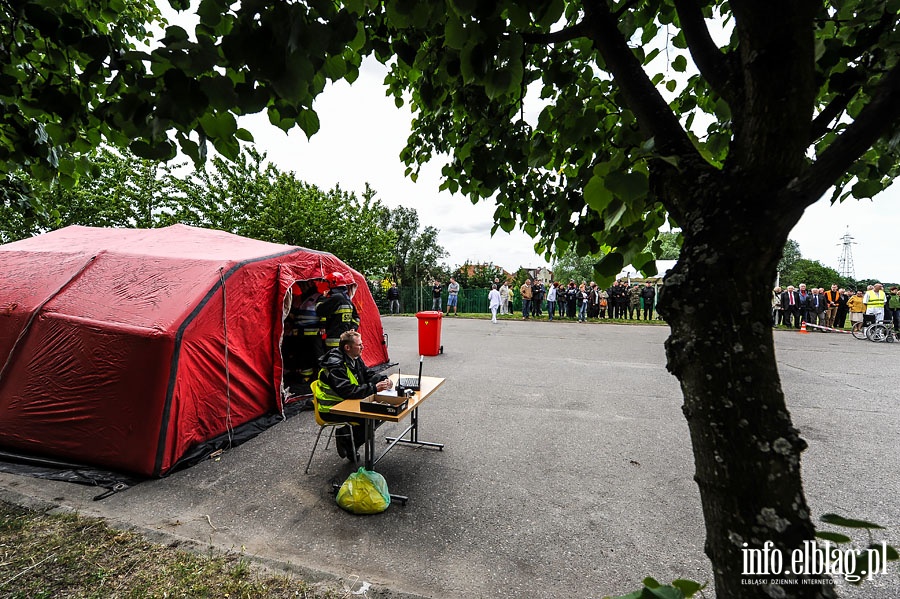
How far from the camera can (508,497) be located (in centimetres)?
383

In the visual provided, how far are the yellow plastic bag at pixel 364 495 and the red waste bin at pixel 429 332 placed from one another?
6.68 m

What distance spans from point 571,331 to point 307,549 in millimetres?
14904

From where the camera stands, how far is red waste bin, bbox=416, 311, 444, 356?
34.0ft

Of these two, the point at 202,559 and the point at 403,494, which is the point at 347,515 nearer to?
the point at 403,494

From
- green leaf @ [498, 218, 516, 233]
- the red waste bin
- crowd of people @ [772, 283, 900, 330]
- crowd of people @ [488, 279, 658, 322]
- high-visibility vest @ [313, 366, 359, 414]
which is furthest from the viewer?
crowd of people @ [488, 279, 658, 322]

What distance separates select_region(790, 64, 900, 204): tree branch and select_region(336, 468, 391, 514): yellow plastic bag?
11.7ft

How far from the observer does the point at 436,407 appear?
6.58 metres

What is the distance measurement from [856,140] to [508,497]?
3.65 m

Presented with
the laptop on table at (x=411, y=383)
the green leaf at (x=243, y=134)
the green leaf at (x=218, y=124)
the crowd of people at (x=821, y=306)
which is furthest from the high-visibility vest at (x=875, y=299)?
the green leaf at (x=218, y=124)

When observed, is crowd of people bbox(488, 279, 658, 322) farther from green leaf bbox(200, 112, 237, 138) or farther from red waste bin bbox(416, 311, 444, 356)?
green leaf bbox(200, 112, 237, 138)

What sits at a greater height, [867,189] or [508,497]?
[867,189]

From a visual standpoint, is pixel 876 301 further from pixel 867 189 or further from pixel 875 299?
pixel 867 189

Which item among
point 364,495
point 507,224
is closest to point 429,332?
point 364,495

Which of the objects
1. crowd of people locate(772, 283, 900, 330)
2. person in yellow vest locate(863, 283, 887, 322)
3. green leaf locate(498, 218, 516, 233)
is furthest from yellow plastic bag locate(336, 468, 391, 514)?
person in yellow vest locate(863, 283, 887, 322)
